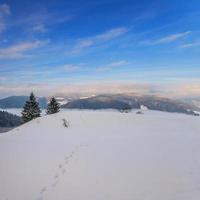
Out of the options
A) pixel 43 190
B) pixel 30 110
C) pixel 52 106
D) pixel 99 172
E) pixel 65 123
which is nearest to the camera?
pixel 43 190

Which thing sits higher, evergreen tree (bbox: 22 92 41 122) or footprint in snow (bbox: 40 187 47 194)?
evergreen tree (bbox: 22 92 41 122)

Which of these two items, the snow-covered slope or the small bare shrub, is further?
the small bare shrub

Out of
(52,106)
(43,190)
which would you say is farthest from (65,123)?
(43,190)

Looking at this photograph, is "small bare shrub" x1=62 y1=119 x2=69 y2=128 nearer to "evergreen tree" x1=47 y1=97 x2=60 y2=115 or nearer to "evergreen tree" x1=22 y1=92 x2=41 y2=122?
"evergreen tree" x1=22 y1=92 x2=41 y2=122

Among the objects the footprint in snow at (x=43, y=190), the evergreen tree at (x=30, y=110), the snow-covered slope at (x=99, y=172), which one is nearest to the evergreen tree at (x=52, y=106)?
the evergreen tree at (x=30, y=110)

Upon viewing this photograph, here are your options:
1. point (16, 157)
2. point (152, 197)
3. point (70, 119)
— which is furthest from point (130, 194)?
point (70, 119)

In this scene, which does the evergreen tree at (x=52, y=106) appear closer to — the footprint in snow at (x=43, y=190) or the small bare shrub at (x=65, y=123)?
the small bare shrub at (x=65, y=123)

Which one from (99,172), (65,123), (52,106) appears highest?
(52,106)

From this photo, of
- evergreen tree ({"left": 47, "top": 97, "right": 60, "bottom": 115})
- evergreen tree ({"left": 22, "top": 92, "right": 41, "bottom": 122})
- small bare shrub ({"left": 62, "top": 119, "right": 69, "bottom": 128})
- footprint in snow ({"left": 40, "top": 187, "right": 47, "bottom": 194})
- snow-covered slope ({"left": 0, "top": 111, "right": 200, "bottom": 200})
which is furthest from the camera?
evergreen tree ({"left": 47, "top": 97, "right": 60, "bottom": 115})

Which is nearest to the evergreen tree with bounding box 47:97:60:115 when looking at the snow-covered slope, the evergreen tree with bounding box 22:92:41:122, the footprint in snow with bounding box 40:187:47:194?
the evergreen tree with bounding box 22:92:41:122

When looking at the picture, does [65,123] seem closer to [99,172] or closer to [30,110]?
[30,110]

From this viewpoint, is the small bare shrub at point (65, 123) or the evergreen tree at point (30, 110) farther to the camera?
the evergreen tree at point (30, 110)

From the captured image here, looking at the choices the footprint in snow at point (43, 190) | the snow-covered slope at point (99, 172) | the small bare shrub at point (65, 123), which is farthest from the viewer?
the small bare shrub at point (65, 123)

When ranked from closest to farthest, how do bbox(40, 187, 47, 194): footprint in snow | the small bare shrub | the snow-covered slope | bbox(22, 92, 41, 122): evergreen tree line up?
the snow-covered slope
bbox(40, 187, 47, 194): footprint in snow
the small bare shrub
bbox(22, 92, 41, 122): evergreen tree
